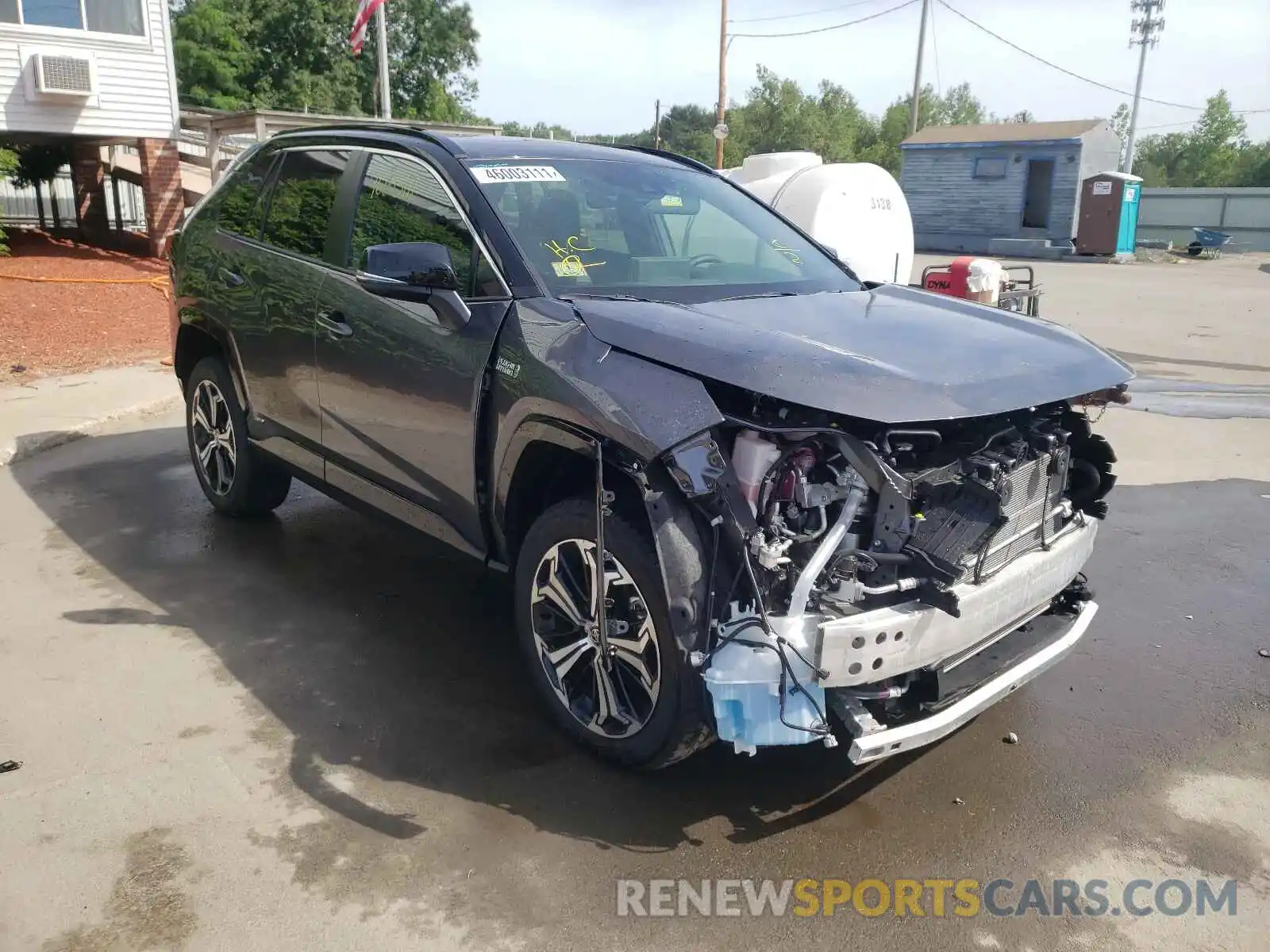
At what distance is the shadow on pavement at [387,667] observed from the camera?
3.35 metres

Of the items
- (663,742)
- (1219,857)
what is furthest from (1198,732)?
(663,742)

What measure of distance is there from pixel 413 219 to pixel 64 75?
1450cm

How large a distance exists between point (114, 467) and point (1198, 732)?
6.49m

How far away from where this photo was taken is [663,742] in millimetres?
3186

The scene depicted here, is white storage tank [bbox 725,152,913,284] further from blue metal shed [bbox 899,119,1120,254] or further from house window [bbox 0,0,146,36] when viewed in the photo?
blue metal shed [bbox 899,119,1120,254]

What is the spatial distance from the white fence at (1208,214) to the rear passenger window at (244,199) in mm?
37475

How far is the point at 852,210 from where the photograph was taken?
11359 millimetres

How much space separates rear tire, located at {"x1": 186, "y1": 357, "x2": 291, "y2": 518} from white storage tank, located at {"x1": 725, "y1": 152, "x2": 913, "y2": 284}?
6.74 metres

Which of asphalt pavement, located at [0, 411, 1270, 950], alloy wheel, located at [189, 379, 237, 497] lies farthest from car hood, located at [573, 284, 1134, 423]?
alloy wheel, located at [189, 379, 237, 497]

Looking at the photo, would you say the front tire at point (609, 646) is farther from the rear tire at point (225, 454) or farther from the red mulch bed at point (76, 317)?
the red mulch bed at point (76, 317)

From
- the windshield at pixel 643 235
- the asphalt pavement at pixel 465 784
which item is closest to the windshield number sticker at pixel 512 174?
the windshield at pixel 643 235

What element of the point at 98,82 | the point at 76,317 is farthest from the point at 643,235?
the point at 98,82

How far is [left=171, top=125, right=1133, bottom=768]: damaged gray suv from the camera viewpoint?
2947 millimetres

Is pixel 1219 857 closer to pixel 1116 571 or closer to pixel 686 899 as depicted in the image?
pixel 686 899
